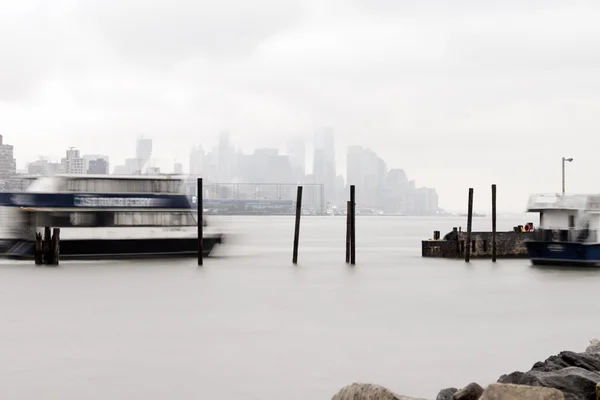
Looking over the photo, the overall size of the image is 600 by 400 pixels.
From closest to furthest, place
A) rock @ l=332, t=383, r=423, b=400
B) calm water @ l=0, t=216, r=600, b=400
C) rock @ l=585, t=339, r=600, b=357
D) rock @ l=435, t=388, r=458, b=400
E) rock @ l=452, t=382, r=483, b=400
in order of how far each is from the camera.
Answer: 1. rock @ l=332, t=383, r=423, b=400
2. rock @ l=452, t=382, r=483, b=400
3. rock @ l=435, t=388, r=458, b=400
4. rock @ l=585, t=339, r=600, b=357
5. calm water @ l=0, t=216, r=600, b=400

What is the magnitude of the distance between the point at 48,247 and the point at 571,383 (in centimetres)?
4074

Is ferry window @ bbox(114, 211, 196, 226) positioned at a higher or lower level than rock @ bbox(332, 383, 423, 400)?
higher

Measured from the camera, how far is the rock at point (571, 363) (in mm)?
17750

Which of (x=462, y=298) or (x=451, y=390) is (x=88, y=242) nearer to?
(x=462, y=298)

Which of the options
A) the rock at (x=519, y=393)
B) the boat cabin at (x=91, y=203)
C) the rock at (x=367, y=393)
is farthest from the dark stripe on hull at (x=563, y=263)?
the rock at (x=519, y=393)

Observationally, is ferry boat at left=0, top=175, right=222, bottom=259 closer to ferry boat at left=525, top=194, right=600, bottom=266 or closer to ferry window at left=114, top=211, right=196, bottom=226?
ferry window at left=114, top=211, right=196, bottom=226

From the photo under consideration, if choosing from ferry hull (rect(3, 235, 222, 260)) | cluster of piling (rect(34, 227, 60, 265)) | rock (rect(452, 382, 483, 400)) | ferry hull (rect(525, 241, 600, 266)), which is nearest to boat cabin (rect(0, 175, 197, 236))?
ferry hull (rect(3, 235, 222, 260))

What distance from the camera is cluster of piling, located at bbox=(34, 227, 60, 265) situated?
2029 inches

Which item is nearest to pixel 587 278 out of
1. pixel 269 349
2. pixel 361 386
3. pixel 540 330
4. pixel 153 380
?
pixel 540 330

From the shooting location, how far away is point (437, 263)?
6306 cm

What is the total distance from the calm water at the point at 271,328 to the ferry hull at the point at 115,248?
3.10ft

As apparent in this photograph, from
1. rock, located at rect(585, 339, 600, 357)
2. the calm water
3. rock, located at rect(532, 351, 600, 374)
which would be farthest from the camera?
the calm water

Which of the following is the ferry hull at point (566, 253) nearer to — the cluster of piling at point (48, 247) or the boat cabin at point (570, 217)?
the boat cabin at point (570, 217)

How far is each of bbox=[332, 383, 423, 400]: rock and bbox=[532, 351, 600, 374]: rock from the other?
4405 millimetres
